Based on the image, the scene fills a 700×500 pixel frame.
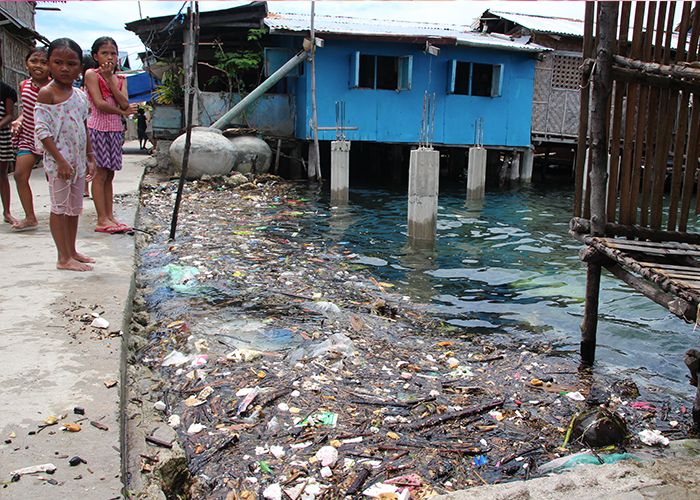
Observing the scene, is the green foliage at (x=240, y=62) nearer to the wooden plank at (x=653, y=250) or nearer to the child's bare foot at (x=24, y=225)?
the child's bare foot at (x=24, y=225)

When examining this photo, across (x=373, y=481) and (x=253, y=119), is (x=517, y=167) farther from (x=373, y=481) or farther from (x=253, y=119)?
(x=373, y=481)

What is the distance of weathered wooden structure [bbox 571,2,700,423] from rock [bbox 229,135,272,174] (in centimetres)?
1104

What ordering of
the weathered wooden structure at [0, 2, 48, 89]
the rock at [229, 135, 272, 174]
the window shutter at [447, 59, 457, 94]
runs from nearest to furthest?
1. the weathered wooden structure at [0, 2, 48, 89]
2. the rock at [229, 135, 272, 174]
3. the window shutter at [447, 59, 457, 94]

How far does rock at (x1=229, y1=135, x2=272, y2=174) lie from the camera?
14156 mm

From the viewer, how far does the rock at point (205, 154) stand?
12.8 meters

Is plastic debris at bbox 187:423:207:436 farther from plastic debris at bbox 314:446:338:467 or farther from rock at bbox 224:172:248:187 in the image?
rock at bbox 224:172:248:187

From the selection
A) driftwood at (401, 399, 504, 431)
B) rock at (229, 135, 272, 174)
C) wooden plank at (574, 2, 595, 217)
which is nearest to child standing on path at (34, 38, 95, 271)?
driftwood at (401, 399, 504, 431)

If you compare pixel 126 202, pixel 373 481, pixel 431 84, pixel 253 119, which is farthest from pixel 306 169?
pixel 373 481

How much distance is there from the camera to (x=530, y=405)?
3520 millimetres

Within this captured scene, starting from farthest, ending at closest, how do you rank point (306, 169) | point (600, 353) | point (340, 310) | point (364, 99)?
point (306, 169) → point (364, 99) → point (340, 310) → point (600, 353)

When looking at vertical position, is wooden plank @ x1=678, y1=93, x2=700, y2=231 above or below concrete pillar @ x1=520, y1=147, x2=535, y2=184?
above

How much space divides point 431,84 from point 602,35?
41.3 ft

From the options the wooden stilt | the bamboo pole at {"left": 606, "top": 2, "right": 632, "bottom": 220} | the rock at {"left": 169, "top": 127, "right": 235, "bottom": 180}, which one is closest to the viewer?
the bamboo pole at {"left": 606, "top": 2, "right": 632, "bottom": 220}

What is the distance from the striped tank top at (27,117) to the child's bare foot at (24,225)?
733 mm
